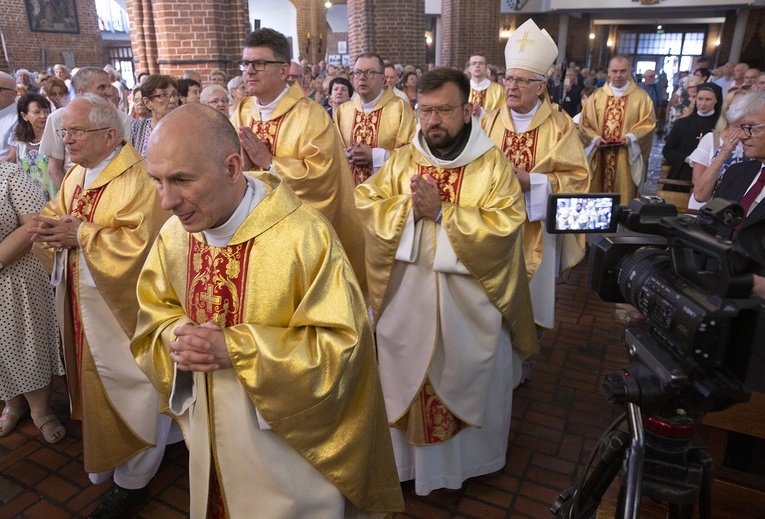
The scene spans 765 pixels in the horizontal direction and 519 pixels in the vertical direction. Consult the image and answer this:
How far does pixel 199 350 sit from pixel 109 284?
135 cm

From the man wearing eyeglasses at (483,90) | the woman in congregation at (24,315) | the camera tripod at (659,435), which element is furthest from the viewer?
the man wearing eyeglasses at (483,90)

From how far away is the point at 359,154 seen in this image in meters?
4.59

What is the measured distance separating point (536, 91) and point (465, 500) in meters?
2.57

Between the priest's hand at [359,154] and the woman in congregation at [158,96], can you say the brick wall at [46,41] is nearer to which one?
the woman in congregation at [158,96]

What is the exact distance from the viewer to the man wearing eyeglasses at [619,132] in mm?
5828

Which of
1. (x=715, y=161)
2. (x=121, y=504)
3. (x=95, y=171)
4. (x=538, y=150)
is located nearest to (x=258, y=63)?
(x=95, y=171)

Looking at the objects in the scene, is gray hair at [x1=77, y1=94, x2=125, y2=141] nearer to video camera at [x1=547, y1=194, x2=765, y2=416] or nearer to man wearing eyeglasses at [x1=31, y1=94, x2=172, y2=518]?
man wearing eyeglasses at [x1=31, y1=94, x2=172, y2=518]

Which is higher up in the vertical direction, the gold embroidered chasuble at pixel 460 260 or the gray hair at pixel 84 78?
the gray hair at pixel 84 78

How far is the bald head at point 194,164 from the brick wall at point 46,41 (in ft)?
62.0

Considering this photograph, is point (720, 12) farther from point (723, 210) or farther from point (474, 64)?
point (723, 210)

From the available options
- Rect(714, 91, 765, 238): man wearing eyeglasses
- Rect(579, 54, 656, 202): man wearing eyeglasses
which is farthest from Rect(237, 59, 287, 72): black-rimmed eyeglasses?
Rect(579, 54, 656, 202): man wearing eyeglasses

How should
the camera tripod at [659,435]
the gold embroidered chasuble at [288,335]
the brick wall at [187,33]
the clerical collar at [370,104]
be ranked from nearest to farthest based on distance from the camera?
the camera tripod at [659,435] → the gold embroidered chasuble at [288,335] → the clerical collar at [370,104] → the brick wall at [187,33]

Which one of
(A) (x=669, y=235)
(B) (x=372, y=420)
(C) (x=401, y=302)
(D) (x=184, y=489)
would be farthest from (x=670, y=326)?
(D) (x=184, y=489)

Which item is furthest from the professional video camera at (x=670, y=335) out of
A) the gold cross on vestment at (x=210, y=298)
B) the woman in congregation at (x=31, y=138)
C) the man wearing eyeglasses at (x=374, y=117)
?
the woman in congregation at (x=31, y=138)
